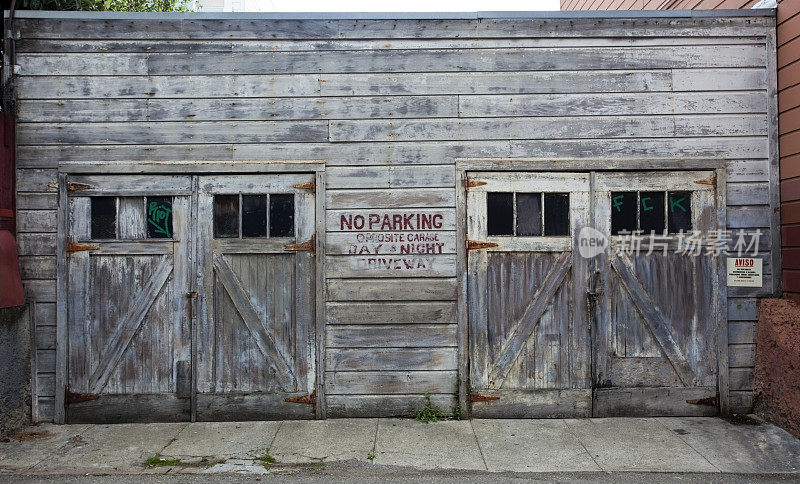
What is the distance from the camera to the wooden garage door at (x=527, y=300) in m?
5.32

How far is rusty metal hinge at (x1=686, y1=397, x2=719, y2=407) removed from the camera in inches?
210

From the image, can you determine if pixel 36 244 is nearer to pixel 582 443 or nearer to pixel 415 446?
pixel 415 446

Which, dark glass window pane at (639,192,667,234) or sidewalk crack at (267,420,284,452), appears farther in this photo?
dark glass window pane at (639,192,667,234)

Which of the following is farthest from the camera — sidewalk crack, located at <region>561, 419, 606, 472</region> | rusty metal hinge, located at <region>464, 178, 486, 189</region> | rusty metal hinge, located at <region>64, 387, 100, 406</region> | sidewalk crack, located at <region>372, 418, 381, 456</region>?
rusty metal hinge, located at <region>464, 178, 486, 189</region>

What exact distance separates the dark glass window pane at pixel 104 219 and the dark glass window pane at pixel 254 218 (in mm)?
1217

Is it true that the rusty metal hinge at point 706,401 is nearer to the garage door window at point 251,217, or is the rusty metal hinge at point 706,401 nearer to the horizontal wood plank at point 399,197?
the horizontal wood plank at point 399,197

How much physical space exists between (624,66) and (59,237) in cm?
559

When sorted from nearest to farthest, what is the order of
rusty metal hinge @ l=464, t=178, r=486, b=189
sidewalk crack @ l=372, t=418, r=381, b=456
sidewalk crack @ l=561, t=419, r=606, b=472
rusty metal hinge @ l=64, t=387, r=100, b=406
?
sidewalk crack @ l=561, t=419, r=606, b=472 < sidewalk crack @ l=372, t=418, r=381, b=456 < rusty metal hinge @ l=64, t=387, r=100, b=406 < rusty metal hinge @ l=464, t=178, r=486, b=189

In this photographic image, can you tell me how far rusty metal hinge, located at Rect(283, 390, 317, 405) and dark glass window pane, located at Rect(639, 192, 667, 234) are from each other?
3.48 metres

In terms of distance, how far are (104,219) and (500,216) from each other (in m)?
3.74

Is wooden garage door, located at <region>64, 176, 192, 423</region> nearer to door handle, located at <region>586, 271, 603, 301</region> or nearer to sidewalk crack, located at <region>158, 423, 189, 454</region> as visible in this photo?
sidewalk crack, located at <region>158, 423, 189, 454</region>

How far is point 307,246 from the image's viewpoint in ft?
17.4

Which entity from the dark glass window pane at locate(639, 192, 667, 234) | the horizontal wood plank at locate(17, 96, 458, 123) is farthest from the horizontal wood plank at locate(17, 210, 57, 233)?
the dark glass window pane at locate(639, 192, 667, 234)

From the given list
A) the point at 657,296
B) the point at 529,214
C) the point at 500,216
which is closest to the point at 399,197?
the point at 500,216
